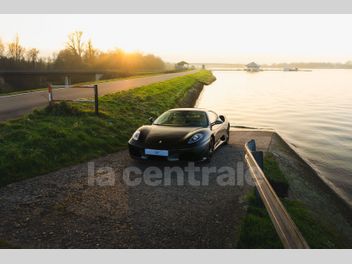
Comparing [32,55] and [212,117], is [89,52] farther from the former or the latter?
[212,117]

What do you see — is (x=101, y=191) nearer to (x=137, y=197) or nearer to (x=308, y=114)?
(x=137, y=197)

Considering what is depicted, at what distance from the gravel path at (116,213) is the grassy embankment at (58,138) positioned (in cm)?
59

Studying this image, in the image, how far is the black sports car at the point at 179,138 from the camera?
7473 mm

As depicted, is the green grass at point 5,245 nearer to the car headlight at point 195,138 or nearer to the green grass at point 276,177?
the car headlight at point 195,138

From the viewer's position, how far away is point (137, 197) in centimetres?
614

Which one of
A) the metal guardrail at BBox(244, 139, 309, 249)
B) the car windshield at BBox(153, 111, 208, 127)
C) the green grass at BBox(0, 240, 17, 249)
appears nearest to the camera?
the metal guardrail at BBox(244, 139, 309, 249)

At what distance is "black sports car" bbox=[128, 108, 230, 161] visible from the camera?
747cm

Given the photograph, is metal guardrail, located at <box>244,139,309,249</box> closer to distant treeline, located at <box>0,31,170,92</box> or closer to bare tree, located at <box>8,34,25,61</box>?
distant treeline, located at <box>0,31,170,92</box>

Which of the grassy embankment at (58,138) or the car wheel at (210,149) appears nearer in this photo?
the grassy embankment at (58,138)

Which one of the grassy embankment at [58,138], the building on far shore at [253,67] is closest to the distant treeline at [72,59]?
the grassy embankment at [58,138]

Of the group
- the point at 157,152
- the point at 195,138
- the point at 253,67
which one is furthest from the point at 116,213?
the point at 253,67


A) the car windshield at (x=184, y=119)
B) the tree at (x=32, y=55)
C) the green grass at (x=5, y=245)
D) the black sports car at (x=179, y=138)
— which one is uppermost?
the tree at (x=32, y=55)

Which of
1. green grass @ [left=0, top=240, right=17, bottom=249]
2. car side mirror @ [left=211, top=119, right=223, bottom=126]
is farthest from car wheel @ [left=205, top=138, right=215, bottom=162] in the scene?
green grass @ [left=0, top=240, right=17, bottom=249]

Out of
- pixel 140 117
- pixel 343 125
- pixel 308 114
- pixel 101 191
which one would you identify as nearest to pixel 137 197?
pixel 101 191
